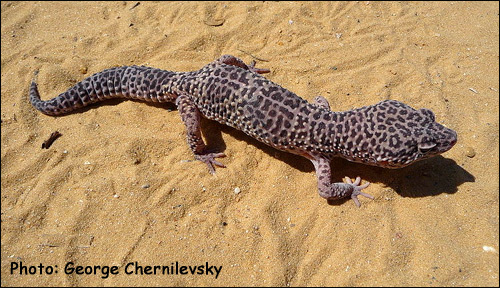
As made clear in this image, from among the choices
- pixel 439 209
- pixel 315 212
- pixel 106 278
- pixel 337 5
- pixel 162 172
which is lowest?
pixel 439 209

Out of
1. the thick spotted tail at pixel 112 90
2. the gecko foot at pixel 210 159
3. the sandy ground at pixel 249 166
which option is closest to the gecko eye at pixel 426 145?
the sandy ground at pixel 249 166

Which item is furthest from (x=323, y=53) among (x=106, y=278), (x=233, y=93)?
(x=106, y=278)

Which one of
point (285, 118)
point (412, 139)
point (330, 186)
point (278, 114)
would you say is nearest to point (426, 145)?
point (412, 139)

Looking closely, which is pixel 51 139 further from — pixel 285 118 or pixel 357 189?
pixel 357 189

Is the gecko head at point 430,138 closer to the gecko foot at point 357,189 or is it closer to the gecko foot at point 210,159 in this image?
the gecko foot at point 357,189

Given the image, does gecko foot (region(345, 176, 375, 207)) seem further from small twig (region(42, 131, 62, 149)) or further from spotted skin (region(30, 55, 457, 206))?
small twig (region(42, 131, 62, 149))

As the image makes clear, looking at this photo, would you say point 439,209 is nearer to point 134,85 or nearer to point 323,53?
point 323,53
